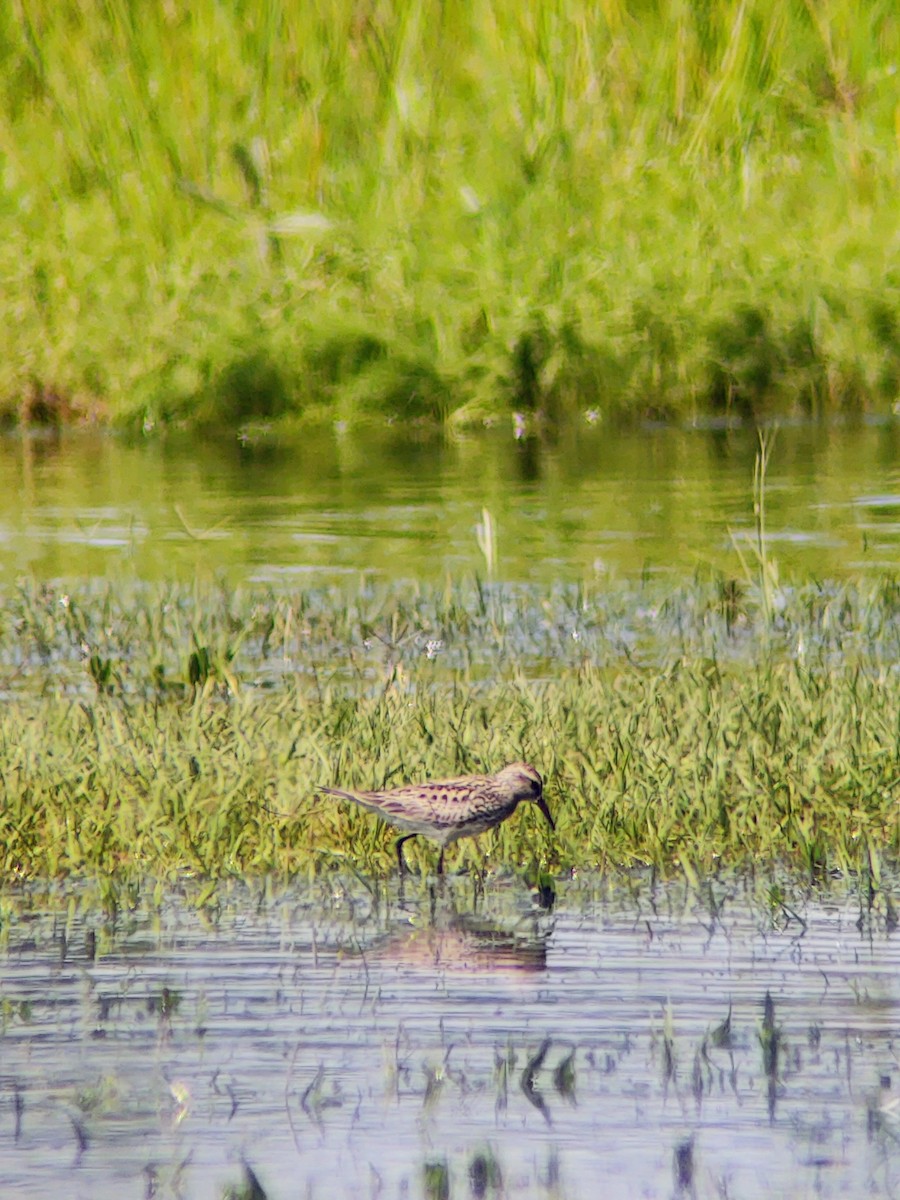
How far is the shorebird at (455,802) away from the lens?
225 inches

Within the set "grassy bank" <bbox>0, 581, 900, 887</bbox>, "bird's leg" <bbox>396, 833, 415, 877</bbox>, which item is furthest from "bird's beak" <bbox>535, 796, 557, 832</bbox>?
"bird's leg" <bbox>396, 833, 415, 877</bbox>

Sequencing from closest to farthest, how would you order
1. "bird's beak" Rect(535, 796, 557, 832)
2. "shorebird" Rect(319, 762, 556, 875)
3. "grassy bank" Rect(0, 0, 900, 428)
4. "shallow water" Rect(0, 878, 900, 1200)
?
"shallow water" Rect(0, 878, 900, 1200) → "shorebird" Rect(319, 762, 556, 875) → "bird's beak" Rect(535, 796, 557, 832) → "grassy bank" Rect(0, 0, 900, 428)

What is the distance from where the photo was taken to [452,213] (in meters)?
17.2

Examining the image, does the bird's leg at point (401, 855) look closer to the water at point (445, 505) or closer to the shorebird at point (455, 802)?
the shorebird at point (455, 802)

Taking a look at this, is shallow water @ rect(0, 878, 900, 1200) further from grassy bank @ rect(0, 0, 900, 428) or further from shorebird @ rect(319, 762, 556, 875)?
grassy bank @ rect(0, 0, 900, 428)

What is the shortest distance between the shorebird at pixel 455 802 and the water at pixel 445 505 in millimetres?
3697

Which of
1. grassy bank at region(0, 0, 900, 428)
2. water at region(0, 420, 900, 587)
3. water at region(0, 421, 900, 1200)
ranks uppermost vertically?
grassy bank at region(0, 0, 900, 428)

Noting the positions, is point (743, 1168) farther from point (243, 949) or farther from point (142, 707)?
point (142, 707)

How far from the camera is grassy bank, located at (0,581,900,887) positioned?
6.07 metres

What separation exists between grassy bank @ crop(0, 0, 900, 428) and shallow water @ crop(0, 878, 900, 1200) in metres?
11.0

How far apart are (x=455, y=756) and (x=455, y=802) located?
3.11 ft

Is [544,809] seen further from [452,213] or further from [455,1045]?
[452,213]

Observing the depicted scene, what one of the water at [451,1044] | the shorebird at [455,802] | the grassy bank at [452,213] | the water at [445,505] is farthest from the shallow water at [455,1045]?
the grassy bank at [452,213]

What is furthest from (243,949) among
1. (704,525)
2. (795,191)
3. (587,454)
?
(795,191)
